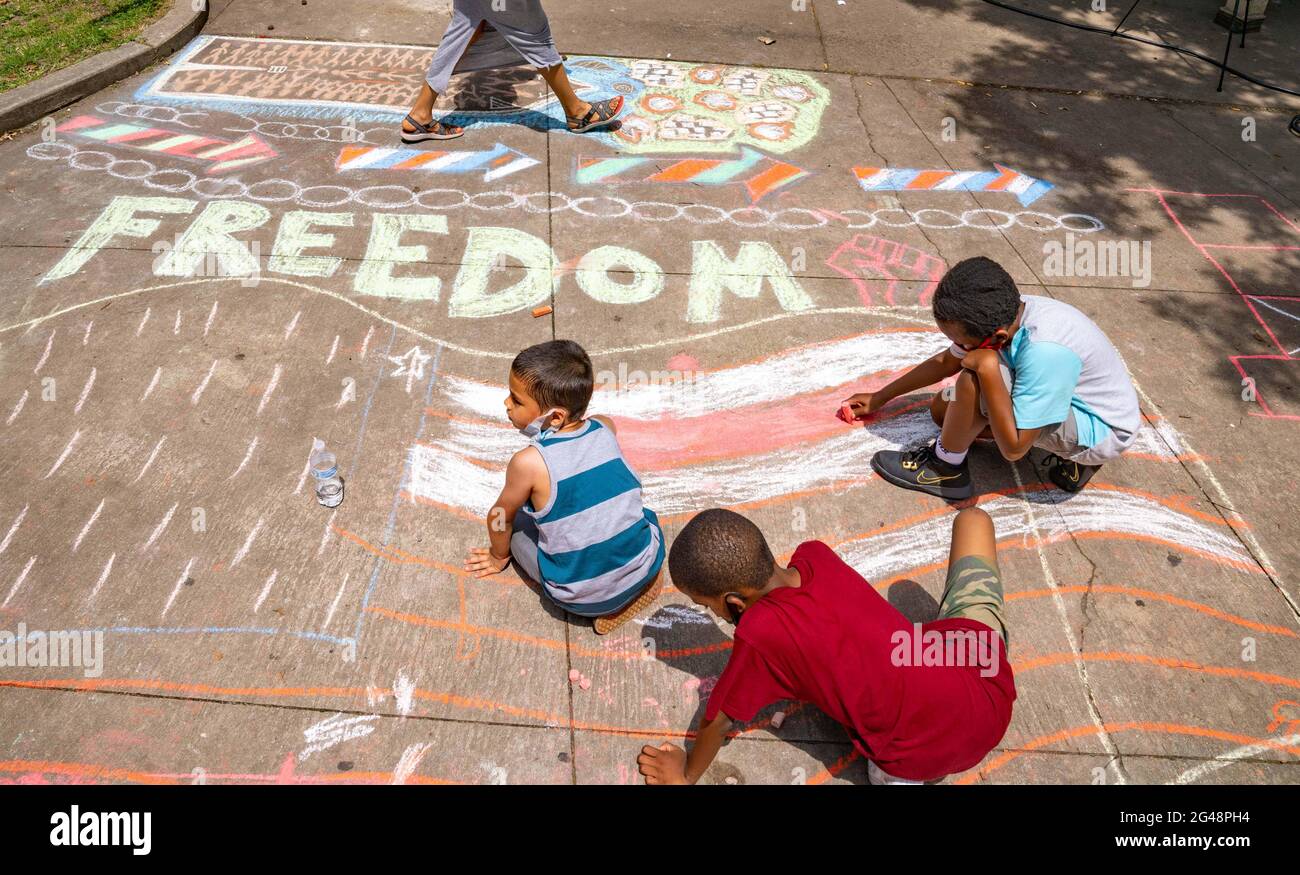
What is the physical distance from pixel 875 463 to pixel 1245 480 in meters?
1.67

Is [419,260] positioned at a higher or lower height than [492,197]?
Result: lower

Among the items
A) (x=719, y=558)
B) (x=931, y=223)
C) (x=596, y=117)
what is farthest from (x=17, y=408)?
(x=931, y=223)

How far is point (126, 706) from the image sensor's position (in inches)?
106

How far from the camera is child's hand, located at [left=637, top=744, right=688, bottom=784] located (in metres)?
2.55

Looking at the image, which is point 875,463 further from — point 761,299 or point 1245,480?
point 1245,480

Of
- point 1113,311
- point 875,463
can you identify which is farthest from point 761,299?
point 1113,311

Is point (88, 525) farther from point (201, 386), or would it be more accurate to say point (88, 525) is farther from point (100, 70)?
point (100, 70)

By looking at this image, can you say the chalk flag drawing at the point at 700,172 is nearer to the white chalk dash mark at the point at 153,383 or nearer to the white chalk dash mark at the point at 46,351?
the white chalk dash mark at the point at 153,383

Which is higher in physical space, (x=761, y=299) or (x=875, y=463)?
(x=761, y=299)

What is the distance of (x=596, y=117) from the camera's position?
5543 millimetres

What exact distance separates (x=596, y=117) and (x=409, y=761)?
4.30m
